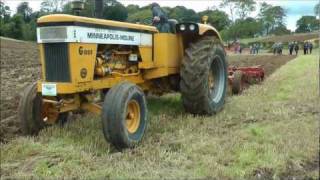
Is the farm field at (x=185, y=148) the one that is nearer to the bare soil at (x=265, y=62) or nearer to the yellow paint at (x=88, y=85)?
the yellow paint at (x=88, y=85)

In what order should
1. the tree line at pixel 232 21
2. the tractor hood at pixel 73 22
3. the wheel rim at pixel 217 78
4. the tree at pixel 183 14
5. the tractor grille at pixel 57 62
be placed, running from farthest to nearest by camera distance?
the tree line at pixel 232 21
the tree at pixel 183 14
the wheel rim at pixel 217 78
the tractor grille at pixel 57 62
the tractor hood at pixel 73 22

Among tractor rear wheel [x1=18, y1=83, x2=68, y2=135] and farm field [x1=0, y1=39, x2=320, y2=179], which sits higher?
tractor rear wheel [x1=18, y1=83, x2=68, y2=135]

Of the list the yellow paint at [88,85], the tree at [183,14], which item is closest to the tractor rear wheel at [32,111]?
the yellow paint at [88,85]

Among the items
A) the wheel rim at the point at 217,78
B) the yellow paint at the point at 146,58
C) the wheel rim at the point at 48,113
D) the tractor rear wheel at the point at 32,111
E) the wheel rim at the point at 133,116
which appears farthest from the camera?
the wheel rim at the point at 217,78

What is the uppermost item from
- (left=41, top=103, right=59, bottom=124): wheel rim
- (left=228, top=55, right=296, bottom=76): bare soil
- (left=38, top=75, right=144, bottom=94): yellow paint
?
(left=38, top=75, right=144, bottom=94): yellow paint

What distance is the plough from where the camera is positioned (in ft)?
38.2

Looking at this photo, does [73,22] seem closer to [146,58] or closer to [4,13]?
[146,58]

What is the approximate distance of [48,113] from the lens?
7.81m

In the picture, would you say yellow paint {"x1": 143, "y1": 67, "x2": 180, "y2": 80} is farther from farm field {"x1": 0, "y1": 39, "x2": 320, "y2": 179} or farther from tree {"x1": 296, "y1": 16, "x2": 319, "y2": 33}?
tree {"x1": 296, "y1": 16, "x2": 319, "y2": 33}

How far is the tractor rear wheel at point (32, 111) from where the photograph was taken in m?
7.55

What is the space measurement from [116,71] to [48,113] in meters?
1.18

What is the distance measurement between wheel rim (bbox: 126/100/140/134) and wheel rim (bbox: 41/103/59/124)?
4.19 ft

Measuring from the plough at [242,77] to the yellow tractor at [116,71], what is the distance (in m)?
1.93

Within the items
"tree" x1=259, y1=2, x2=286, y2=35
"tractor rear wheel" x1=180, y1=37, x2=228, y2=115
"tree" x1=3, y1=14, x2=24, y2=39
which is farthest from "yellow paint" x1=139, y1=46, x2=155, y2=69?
"tree" x1=259, y1=2, x2=286, y2=35
